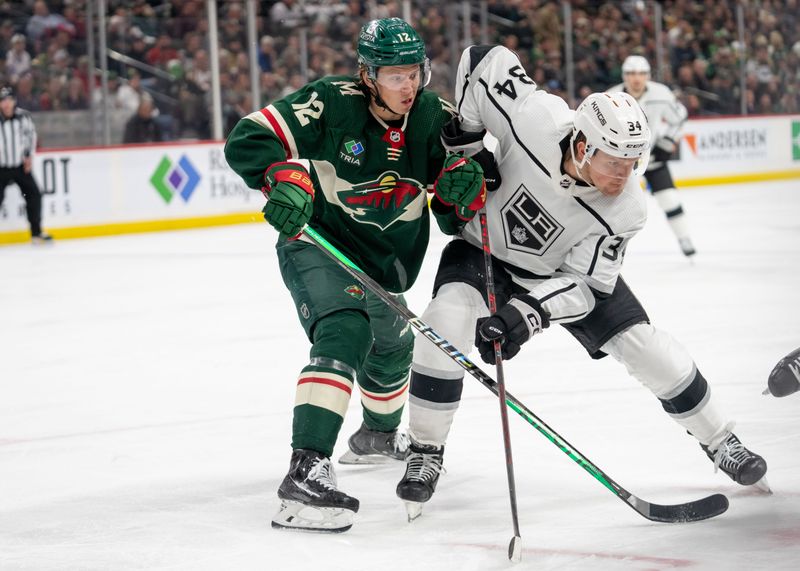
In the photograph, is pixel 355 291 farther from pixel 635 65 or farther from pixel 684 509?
pixel 635 65

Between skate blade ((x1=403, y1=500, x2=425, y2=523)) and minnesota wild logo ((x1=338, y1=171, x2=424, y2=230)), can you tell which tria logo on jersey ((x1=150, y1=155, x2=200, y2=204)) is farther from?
skate blade ((x1=403, y1=500, x2=425, y2=523))

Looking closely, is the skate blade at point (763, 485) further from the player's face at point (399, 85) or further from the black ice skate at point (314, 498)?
the player's face at point (399, 85)

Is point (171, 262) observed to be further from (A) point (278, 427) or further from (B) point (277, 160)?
(B) point (277, 160)

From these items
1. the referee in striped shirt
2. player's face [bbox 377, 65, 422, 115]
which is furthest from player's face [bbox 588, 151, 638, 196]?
the referee in striped shirt

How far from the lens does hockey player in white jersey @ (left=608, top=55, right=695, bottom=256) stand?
7938 millimetres

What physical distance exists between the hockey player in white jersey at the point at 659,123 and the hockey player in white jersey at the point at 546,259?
483cm

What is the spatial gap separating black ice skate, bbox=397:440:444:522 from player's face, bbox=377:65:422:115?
815 mm

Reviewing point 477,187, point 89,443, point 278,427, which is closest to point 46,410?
point 89,443

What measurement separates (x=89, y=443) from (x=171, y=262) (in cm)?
467

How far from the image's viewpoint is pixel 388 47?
2.92 meters

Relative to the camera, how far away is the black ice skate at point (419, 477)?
2857 millimetres

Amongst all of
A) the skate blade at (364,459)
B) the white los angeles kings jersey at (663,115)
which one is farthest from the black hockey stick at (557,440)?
the white los angeles kings jersey at (663,115)

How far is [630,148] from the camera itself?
277 cm

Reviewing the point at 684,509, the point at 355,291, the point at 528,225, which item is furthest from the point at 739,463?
the point at 355,291
